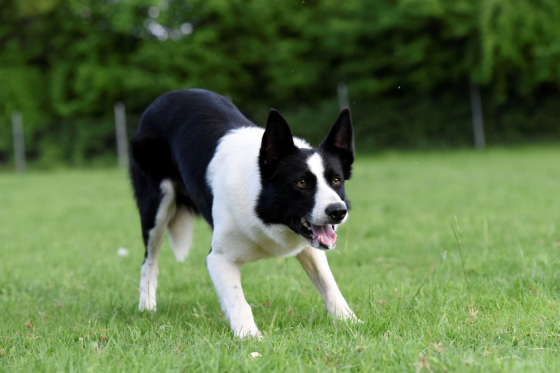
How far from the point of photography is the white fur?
3359mm

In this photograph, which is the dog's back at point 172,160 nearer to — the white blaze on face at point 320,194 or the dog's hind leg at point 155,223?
the dog's hind leg at point 155,223

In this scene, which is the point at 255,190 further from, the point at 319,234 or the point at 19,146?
the point at 19,146

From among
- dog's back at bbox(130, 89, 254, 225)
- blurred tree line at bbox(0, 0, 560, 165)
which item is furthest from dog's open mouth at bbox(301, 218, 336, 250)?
blurred tree line at bbox(0, 0, 560, 165)

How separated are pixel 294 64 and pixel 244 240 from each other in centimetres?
2154

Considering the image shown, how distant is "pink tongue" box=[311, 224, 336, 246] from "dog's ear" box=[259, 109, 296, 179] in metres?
0.39

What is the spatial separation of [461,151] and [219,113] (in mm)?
15178

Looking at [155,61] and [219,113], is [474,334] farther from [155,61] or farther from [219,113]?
[155,61]

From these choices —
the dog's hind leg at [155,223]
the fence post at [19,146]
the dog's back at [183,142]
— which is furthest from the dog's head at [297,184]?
the fence post at [19,146]

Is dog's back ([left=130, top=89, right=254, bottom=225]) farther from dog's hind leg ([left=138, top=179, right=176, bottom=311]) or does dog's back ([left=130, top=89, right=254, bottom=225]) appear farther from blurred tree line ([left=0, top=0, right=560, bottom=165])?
blurred tree line ([left=0, top=0, right=560, bottom=165])

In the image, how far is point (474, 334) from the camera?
293 cm

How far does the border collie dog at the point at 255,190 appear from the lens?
3.23 meters

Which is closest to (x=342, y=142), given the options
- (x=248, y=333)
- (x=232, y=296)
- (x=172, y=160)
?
(x=232, y=296)

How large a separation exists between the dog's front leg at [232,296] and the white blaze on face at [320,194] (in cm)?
61

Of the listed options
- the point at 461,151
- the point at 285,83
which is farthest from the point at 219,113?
the point at 285,83
